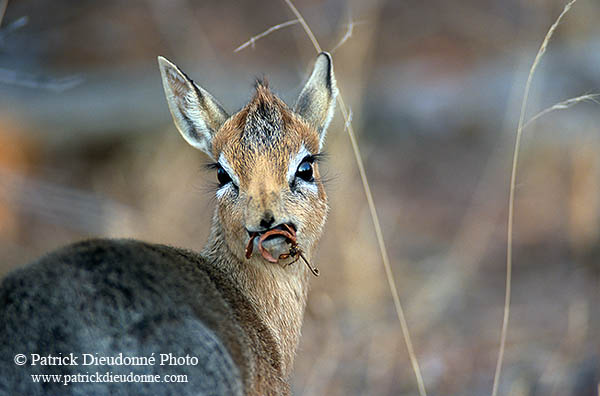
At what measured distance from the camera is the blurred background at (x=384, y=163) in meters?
6.94

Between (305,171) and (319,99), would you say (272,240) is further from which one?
(319,99)

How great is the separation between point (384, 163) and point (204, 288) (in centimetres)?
752

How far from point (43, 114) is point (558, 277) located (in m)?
6.65

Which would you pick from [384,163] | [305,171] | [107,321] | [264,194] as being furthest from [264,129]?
[384,163]

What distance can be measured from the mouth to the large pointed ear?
809 millimetres

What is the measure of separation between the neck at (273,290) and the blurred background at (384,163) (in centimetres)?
115

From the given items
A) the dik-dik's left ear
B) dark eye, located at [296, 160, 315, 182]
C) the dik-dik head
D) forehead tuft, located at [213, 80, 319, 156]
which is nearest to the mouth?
the dik-dik head

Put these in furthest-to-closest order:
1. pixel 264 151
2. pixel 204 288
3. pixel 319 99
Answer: pixel 319 99, pixel 264 151, pixel 204 288

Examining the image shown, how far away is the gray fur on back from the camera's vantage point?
306 centimetres

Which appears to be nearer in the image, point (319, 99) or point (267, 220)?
point (267, 220)

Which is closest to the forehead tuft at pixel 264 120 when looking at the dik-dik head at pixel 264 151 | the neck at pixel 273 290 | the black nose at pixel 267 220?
the dik-dik head at pixel 264 151

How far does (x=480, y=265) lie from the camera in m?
8.48

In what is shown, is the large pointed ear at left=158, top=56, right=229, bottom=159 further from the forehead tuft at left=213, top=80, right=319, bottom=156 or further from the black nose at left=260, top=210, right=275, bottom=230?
the black nose at left=260, top=210, right=275, bottom=230

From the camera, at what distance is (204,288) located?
12.0 feet
